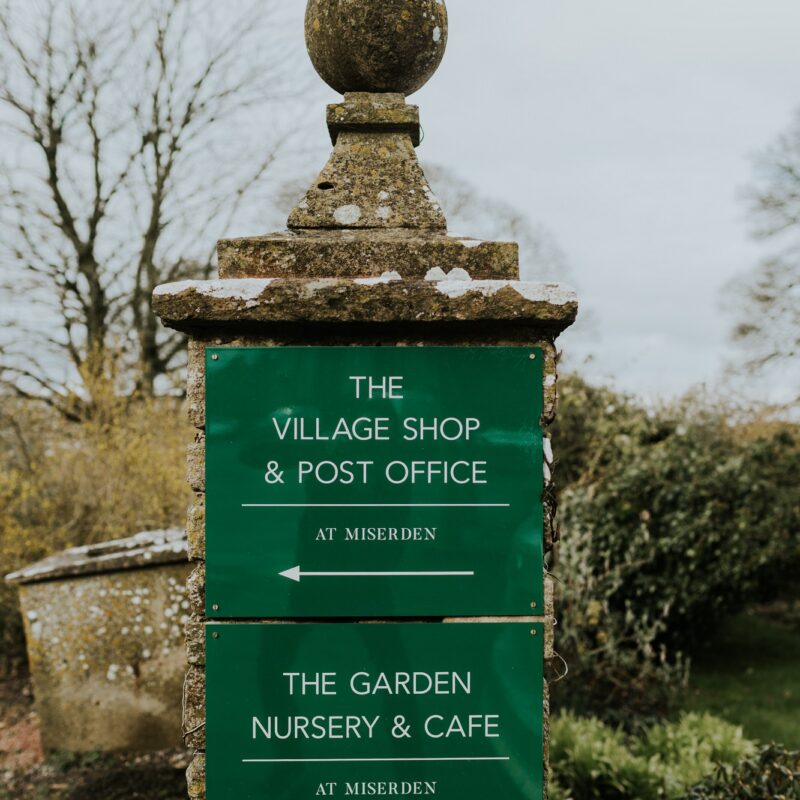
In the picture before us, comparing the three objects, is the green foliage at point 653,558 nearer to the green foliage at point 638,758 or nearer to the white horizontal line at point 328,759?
the green foliage at point 638,758

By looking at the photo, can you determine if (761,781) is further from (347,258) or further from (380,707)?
(347,258)

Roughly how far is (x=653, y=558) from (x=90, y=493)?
→ 5288mm

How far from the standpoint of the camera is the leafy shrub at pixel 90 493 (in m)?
7.32

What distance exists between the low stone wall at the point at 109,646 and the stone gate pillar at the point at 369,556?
3429 mm

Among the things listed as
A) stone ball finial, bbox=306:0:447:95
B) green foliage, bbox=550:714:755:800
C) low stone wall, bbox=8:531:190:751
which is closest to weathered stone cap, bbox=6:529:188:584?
low stone wall, bbox=8:531:190:751

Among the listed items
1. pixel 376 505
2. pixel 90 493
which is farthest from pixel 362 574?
pixel 90 493

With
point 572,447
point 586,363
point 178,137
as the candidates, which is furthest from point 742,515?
point 178,137

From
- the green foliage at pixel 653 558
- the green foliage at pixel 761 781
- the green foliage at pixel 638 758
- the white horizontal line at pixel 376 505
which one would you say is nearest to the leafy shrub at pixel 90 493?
the green foliage at pixel 653 558

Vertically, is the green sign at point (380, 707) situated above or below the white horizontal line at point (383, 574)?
below

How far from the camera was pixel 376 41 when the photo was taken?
2309mm

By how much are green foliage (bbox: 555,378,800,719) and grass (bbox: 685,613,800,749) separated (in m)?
0.34

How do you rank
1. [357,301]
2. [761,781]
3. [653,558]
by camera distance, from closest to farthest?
[357,301], [761,781], [653,558]

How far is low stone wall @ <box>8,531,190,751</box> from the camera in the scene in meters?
5.28

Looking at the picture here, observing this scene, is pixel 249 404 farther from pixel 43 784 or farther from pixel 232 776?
pixel 43 784
